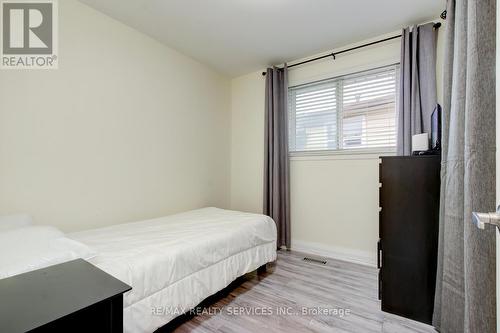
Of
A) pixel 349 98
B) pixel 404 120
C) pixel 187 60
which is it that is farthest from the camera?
→ pixel 187 60

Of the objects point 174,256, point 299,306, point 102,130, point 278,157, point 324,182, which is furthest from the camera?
point 278,157

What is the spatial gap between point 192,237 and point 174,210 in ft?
3.82

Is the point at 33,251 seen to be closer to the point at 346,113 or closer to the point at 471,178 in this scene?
the point at 471,178

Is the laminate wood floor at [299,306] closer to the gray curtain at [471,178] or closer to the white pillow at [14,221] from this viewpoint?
the gray curtain at [471,178]

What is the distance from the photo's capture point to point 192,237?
184cm

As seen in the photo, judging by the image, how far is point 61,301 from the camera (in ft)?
2.56

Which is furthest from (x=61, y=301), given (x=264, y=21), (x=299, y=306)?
(x=264, y=21)

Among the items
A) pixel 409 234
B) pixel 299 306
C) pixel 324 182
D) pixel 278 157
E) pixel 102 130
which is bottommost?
pixel 299 306

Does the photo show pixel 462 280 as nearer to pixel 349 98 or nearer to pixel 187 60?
pixel 349 98

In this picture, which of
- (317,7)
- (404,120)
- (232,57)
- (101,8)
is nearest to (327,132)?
(404,120)

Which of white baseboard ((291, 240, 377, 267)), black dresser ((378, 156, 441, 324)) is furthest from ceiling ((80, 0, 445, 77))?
white baseboard ((291, 240, 377, 267))

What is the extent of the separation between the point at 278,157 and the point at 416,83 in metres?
1.67

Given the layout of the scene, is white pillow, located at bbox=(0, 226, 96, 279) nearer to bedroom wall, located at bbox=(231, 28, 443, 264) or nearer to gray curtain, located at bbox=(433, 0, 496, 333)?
gray curtain, located at bbox=(433, 0, 496, 333)

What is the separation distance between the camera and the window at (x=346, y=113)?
2.66m
